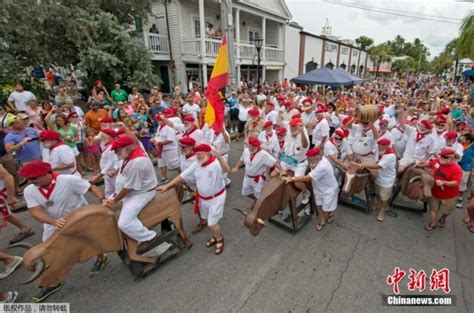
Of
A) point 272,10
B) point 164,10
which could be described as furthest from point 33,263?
point 272,10

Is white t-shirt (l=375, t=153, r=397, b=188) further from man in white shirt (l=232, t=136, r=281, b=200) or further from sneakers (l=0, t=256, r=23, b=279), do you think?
sneakers (l=0, t=256, r=23, b=279)

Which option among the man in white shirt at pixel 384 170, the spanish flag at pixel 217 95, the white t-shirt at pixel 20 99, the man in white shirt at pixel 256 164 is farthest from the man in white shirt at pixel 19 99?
the man in white shirt at pixel 384 170

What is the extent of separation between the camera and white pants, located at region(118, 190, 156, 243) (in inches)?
119

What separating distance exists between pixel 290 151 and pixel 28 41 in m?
11.3

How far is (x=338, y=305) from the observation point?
→ 9.83 ft

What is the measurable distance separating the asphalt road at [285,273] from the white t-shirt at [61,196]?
3.58 ft

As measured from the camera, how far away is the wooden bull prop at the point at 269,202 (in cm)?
350

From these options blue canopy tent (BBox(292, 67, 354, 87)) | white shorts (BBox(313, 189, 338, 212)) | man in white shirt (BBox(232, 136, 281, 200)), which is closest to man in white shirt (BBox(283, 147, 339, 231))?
white shorts (BBox(313, 189, 338, 212))

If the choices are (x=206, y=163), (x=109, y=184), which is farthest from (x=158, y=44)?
(x=206, y=163)

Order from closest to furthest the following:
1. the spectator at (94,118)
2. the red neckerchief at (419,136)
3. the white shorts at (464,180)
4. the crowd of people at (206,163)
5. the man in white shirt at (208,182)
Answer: the crowd of people at (206,163)
the man in white shirt at (208,182)
the red neckerchief at (419,136)
the white shorts at (464,180)
the spectator at (94,118)

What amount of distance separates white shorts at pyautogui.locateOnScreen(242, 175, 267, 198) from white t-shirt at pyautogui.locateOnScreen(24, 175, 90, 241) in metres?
2.53

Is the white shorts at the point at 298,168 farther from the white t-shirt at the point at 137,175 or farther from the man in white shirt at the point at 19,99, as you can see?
the man in white shirt at the point at 19,99

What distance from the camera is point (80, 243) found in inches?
111

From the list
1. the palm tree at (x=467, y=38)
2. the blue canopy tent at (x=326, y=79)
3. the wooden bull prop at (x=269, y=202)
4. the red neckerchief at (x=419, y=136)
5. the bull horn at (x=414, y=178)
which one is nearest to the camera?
the wooden bull prop at (x=269, y=202)
